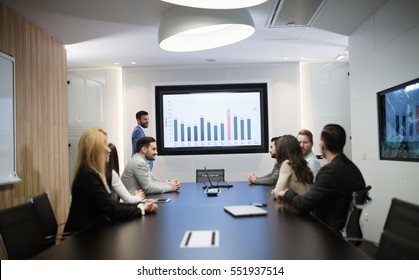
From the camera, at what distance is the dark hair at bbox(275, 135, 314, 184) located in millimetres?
2631

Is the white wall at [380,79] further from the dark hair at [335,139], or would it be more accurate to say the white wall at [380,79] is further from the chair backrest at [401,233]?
→ the chair backrest at [401,233]

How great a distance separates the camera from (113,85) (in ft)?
22.3

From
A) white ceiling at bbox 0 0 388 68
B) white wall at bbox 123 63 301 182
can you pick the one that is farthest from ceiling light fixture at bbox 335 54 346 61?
white wall at bbox 123 63 301 182

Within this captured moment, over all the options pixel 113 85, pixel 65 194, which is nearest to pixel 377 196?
pixel 65 194

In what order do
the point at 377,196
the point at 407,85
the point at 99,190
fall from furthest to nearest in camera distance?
the point at 377,196
the point at 407,85
the point at 99,190

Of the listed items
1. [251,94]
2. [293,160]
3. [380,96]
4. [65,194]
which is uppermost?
[251,94]

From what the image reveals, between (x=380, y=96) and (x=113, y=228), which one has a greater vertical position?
(x=380, y=96)

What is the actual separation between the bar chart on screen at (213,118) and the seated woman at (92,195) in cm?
431

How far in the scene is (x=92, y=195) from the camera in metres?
2.29

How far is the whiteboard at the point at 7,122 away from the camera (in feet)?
11.6

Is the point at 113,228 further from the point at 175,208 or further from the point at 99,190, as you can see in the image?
the point at 175,208

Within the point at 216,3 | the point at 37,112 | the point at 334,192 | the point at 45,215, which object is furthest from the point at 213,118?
the point at 334,192

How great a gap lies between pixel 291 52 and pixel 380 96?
216 cm

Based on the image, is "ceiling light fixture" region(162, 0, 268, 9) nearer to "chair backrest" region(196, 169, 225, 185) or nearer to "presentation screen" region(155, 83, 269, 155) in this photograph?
"chair backrest" region(196, 169, 225, 185)
